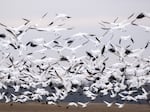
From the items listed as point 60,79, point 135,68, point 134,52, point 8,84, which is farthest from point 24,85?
point 134,52

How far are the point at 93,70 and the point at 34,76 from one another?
9.86ft

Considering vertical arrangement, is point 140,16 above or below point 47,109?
above

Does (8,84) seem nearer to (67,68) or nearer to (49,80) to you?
(49,80)

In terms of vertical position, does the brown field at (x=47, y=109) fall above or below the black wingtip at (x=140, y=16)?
below

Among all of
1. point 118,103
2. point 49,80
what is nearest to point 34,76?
point 49,80

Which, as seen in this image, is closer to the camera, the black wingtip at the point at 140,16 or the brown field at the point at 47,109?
the black wingtip at the point at 140,16

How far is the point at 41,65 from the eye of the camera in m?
18.8

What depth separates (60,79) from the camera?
1964 cm

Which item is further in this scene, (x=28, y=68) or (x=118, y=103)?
(x=118, y=103)

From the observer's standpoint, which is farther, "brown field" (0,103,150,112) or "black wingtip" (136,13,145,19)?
"brown field" (0,103,150,112)

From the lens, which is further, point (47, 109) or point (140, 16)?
point (47, 109)

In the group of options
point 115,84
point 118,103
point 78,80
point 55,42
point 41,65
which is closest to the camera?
point 55,42

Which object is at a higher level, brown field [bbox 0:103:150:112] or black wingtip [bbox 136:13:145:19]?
black wingtip [bbox 136:13:145:19]

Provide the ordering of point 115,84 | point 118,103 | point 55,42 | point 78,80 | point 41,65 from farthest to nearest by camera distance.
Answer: point 118,103 < point 115,84 < point 78,80 < point 41,65 < point 55,42
